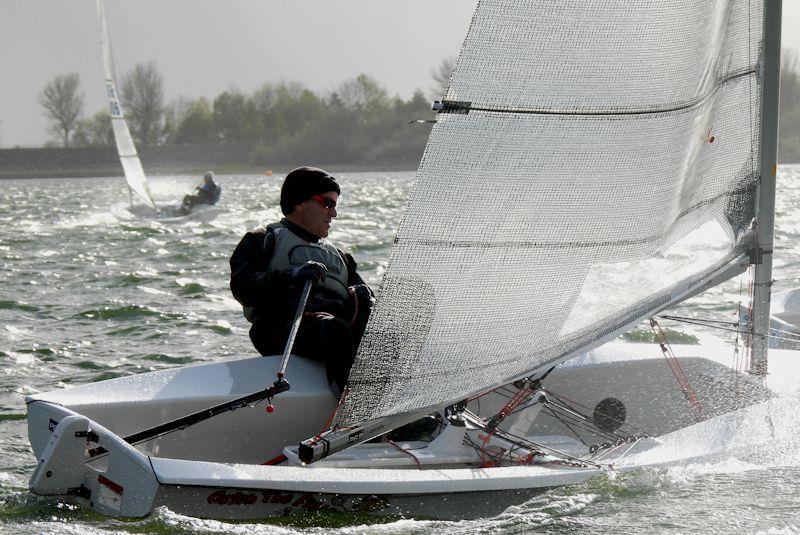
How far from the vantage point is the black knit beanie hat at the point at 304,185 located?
4031 mm

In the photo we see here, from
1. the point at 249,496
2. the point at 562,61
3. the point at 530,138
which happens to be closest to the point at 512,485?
the point at 249,496

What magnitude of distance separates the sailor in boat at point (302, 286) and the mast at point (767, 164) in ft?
4.70

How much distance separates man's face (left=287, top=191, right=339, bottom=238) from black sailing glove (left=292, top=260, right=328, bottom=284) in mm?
215

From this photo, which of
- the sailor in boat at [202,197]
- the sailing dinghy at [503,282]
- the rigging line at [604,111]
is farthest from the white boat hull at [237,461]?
the sailor in boat at [202,197]

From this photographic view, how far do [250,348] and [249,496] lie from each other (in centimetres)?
378

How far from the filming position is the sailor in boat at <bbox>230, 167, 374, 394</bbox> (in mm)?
3947

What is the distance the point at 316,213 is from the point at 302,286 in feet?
0.99

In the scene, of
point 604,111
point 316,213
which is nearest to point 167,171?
point 316,213

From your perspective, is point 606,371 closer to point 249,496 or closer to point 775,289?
point 249,496

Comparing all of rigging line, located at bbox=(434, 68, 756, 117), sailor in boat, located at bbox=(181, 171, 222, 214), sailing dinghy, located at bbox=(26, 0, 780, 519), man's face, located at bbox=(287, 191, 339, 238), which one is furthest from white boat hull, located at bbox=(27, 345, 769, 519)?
sailor in boat, located at bbox=(181, 171, 222, 214)

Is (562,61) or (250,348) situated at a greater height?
(562,61)

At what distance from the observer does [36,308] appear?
8445 mm

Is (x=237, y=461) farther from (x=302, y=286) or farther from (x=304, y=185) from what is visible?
(x=304, y=185)

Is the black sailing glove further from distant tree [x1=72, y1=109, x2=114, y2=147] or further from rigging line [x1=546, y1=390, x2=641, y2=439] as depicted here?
distant tree [x1=72, y1=109, x2=114, y2=147]
